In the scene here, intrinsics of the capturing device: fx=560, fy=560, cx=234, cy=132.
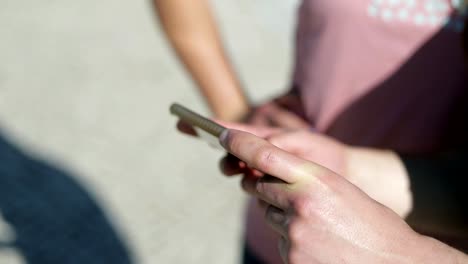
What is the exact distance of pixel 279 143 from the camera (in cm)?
73

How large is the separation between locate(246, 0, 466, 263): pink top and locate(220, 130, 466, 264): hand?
→ 1.01 ft

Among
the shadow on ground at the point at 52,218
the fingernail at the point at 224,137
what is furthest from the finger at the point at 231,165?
the shadow on ground at the point at 52,218

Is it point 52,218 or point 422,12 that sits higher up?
point 422,12

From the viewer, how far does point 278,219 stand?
Result: 0.61 metres

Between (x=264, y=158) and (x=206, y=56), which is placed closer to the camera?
(x=264, y=158)

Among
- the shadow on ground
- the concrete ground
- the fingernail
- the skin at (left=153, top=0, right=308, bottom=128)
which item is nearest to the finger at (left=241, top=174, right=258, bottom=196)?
the fingernail

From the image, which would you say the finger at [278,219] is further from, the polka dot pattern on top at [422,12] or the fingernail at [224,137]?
A: the polka dot pattern on top at [422,12]

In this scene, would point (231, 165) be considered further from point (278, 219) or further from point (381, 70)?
point (381, 70)

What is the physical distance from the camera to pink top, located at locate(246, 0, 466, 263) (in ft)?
2.59

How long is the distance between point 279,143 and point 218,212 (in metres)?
1.07

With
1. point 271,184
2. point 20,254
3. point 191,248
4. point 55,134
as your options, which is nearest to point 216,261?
point 191,248

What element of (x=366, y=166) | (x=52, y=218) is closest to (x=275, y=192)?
(x=366, y=166)

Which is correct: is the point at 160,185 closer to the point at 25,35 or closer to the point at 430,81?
the point at 25,35

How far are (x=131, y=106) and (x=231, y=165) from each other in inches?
51.8
